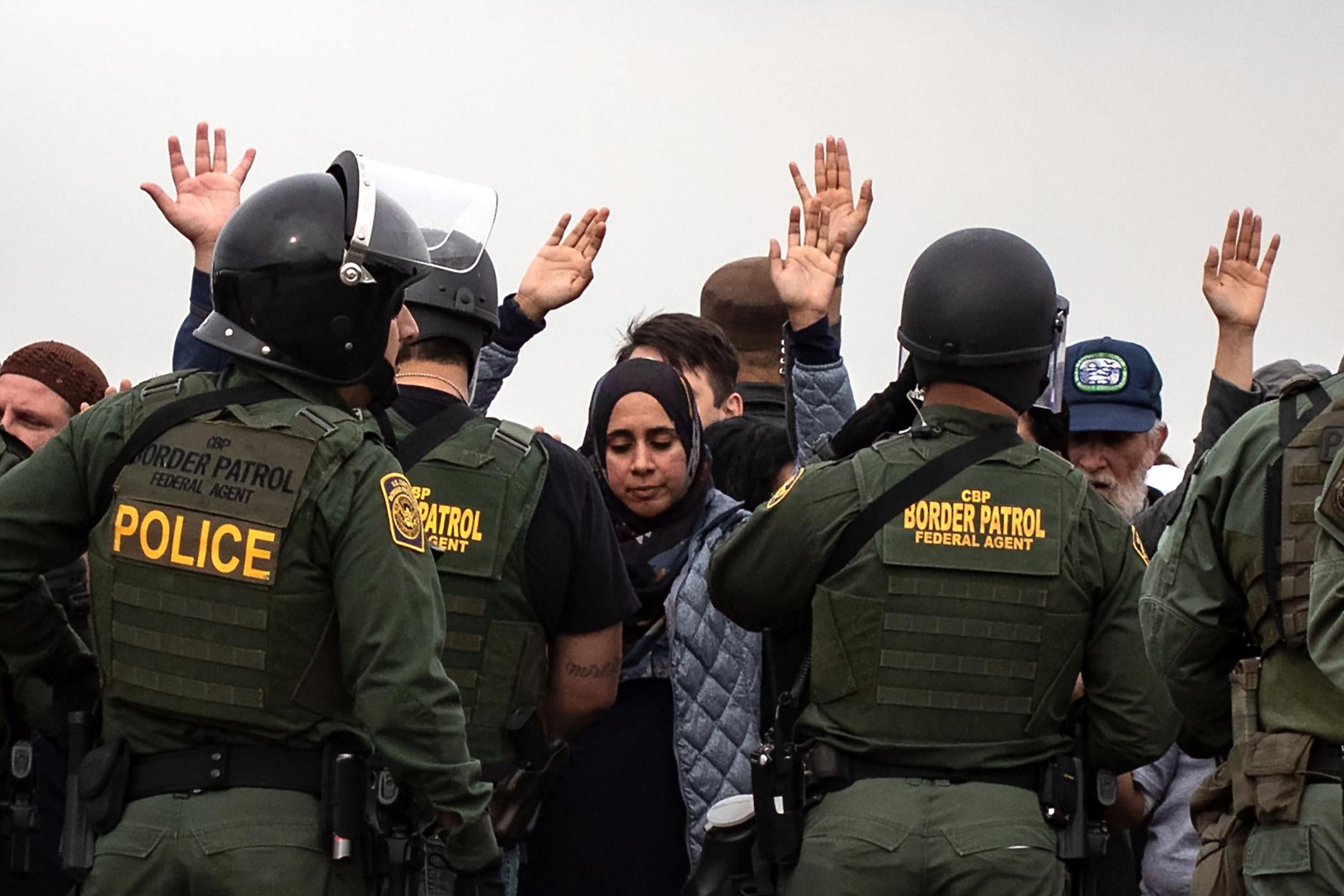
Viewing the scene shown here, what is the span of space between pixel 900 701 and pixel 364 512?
132cm

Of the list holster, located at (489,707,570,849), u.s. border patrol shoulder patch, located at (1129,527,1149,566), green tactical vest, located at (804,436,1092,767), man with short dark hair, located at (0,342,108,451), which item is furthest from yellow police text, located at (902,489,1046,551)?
man with short dark hair, located at (0,342,108,451)

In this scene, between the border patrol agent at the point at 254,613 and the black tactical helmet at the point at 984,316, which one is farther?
the black tactical helmet at the point at 984,316

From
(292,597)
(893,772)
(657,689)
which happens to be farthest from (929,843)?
(292,597)

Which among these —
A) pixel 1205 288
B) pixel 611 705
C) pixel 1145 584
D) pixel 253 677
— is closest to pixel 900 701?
pixel 1145 584

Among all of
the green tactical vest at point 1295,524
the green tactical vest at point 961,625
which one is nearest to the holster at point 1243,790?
the green tactical vest at point 1295,524

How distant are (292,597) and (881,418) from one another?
1.77 meters

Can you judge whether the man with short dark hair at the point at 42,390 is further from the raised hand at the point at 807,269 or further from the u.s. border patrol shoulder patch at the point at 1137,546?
the u.s. border patrol shoulder patch at the point at 1137,546

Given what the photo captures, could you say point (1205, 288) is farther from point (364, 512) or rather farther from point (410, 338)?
point (364, 512)

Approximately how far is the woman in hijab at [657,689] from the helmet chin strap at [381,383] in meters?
1.26

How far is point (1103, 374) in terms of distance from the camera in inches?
251

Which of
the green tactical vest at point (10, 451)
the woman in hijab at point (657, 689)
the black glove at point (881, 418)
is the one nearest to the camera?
the black glove at point (881, 418)

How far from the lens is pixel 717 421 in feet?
22.0

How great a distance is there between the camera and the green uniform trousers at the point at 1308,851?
13.3 ft

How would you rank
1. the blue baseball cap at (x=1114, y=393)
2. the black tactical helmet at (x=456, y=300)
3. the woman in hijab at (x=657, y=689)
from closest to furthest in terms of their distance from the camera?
the black tactical helmet at (x=456, y=300)
the woman in hijab at (x=657, y=689)
the blue baseball cap at (x=1114, y=393)
